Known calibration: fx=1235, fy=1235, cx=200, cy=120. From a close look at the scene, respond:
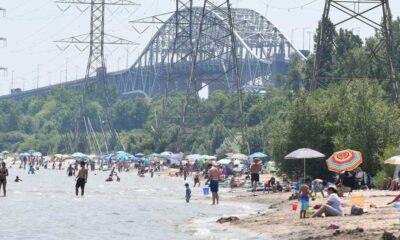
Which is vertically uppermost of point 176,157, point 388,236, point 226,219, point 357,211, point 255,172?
point 176,157

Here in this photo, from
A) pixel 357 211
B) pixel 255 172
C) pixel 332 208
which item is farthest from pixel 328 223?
pixel 255 172

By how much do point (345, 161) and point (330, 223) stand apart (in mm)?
13944

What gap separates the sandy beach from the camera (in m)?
29.0

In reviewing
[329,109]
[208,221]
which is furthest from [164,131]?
[208,221]

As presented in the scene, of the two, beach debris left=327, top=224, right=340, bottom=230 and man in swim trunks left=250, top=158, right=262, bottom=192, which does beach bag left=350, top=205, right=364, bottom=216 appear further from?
man in swim trunks left=250, top=158, right=262, bottom=192

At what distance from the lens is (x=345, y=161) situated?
45.9 m

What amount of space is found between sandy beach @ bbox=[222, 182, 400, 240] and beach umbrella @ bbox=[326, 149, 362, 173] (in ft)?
7.86

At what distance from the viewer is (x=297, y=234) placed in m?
30.8

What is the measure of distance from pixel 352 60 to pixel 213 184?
61536 millimetres

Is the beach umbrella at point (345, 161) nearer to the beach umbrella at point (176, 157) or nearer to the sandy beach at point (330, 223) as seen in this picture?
the sandy beach at point (330, 223)

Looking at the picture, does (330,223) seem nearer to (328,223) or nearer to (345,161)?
(328,223)

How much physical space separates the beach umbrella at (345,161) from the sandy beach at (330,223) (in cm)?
239

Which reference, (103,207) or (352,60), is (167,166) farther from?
(103,207)

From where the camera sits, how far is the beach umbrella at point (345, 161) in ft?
150
